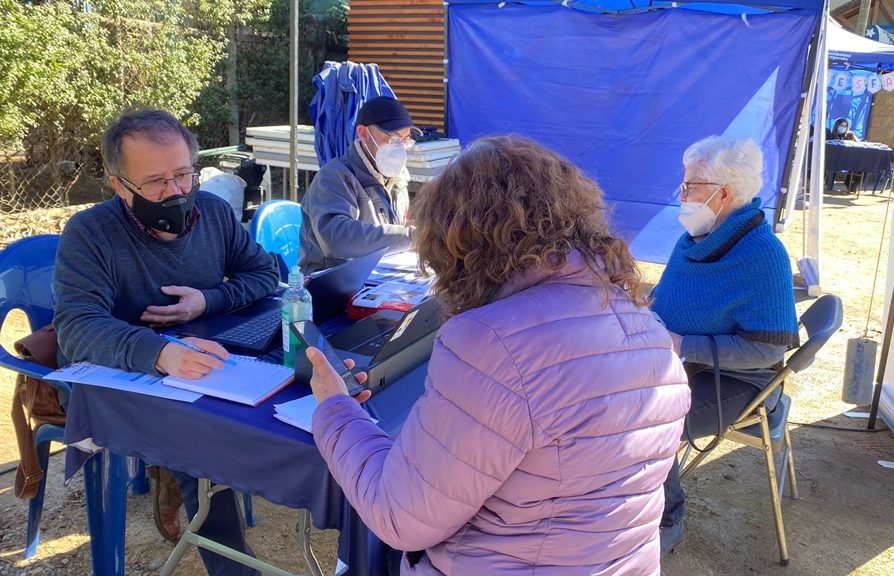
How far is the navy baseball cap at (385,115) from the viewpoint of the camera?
3.11 m

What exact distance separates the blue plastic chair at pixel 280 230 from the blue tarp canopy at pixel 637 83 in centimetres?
220

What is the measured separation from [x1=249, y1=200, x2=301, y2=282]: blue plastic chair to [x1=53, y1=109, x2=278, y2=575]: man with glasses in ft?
3.87

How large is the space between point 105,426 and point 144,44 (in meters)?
6.48

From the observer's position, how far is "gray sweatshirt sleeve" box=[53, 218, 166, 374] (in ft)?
5.58

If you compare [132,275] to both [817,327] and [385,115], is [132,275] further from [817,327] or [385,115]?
[817,327]

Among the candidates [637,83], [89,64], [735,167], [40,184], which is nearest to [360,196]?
[735,167]

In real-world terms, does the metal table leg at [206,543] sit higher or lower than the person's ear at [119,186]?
lower

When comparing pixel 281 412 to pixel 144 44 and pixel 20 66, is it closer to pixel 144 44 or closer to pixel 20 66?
pixel 20 66

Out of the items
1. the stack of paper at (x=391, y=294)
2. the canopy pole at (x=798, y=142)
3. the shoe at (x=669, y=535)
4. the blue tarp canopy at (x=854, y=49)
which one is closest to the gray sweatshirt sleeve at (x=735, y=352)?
the shoe at (x=669, y=535)

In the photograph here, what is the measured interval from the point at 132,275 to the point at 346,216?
3.72 ft

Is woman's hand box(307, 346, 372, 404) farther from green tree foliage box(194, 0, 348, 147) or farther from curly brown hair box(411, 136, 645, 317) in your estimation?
green tree foliage box(194, 0, 348, 147)

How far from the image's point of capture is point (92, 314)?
183 cm

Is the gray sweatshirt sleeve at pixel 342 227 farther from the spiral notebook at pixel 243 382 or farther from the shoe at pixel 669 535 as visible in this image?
the shoe at pixel 669 535

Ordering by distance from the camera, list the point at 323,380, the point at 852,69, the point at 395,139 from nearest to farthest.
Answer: the point at 323,380 → the point at 395,139 → the point at 852,69
